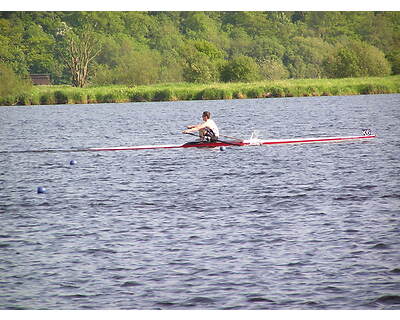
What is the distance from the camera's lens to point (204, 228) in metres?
13.6

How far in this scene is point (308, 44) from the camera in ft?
230

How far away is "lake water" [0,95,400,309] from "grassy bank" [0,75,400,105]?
3309 centimetres

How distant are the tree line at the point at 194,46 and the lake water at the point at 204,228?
32.2m

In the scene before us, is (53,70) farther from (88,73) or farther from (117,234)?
(117,234)

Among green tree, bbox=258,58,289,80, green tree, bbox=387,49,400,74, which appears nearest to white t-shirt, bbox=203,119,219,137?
green tree, bbox=387,49,400,74

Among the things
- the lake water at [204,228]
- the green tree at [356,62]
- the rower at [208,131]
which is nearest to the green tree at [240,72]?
the green tree at [356,62]

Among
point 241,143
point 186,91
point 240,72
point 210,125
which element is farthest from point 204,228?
point 240,72

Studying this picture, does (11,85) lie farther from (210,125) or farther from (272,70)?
(210,125)

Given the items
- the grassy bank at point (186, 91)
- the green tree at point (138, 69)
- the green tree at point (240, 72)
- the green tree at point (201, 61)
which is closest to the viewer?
the grassy bank at point (186, 91)

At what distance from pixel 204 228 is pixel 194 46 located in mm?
53177

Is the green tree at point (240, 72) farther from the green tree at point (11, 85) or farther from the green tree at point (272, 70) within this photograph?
the green tree at point (11, 85)

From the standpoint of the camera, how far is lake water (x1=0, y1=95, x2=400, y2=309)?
10.2 m

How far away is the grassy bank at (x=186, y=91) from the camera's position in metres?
58.8

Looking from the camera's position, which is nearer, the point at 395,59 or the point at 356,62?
the point at 395,59
